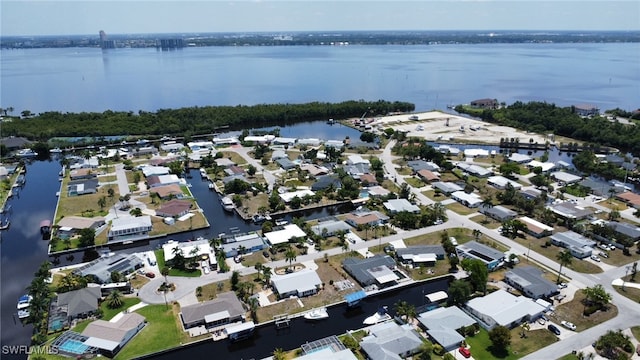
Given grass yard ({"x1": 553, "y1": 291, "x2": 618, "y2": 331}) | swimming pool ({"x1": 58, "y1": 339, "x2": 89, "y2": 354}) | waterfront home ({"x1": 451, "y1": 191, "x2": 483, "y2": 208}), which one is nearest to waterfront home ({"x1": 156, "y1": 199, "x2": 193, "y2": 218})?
swimming pool ({"x1": 58, "y1": 339, "x2": 89, "y2": 354})

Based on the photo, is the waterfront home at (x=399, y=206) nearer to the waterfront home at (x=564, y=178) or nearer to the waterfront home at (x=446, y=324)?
the waterfront home at (x=446, y=324)

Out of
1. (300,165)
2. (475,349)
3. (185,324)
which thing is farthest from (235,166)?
(475,349)

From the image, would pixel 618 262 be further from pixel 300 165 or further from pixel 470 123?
pixel 470 123

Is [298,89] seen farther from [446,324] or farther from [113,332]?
[113,332]

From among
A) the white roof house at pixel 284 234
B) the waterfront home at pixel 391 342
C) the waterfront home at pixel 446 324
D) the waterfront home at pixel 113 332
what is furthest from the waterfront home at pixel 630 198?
the waterfront home at pixel 113 332

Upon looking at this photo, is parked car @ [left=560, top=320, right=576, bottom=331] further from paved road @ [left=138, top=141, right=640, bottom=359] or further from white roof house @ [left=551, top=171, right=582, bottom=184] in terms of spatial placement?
white roof house @ [left=551, top=171, right=582, bottom=184]

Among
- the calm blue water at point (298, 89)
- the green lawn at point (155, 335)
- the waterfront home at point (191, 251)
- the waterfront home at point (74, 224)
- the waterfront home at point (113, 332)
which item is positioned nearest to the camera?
the waterfront home at point (113, 332)
